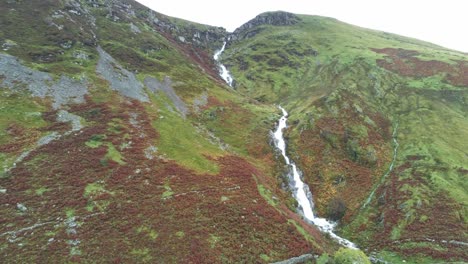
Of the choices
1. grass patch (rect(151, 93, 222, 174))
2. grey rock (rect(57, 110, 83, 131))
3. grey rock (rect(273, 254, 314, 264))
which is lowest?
grey rock (rect(273, 254, 314, 264))

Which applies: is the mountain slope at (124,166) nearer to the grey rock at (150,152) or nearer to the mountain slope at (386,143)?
the grey rock at (150,152)

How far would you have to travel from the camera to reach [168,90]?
10125cm

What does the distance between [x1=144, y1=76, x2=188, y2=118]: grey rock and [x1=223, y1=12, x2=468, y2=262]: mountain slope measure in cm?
3432

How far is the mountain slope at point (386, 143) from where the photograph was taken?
2231 inches

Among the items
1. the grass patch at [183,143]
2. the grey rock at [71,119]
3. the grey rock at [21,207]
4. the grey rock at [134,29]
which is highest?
the grey rock at [134,29]

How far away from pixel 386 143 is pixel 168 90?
227 ft

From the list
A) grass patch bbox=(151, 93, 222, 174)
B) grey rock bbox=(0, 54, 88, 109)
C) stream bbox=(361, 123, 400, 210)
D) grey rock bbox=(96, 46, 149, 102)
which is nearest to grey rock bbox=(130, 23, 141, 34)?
grey rock bbox=(96, 46, 149, 102)

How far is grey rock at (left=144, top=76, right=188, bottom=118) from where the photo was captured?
92056 millimetres

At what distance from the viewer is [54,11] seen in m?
123

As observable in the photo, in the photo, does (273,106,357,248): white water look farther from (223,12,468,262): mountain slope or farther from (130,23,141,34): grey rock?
(130,23,141,34): grey rock

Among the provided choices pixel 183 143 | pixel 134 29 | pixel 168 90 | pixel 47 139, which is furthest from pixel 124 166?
pixel 134 29

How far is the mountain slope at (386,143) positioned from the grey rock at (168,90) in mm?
34324

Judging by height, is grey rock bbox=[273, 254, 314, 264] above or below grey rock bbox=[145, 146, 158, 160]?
below

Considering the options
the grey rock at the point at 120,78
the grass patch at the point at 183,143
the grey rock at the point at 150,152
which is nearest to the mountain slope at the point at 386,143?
the grass patch at the point at 183,143
